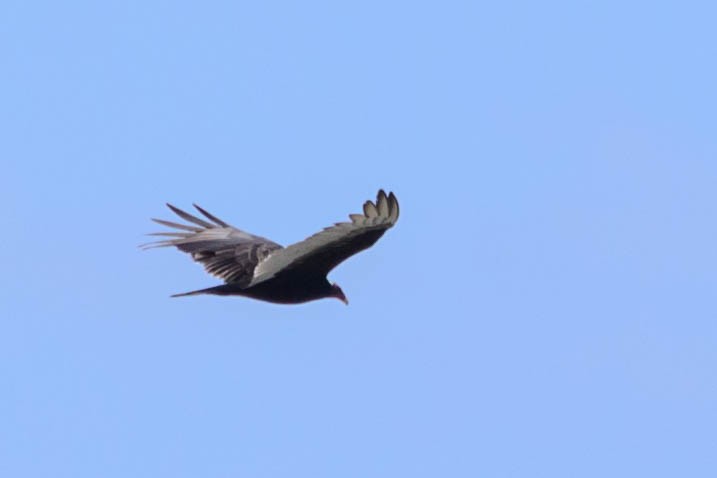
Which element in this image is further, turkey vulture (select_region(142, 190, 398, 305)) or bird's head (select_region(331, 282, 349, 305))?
bird's head (select_region(331, 282, 349, 305))

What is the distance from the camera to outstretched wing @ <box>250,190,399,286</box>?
1764 centimetres

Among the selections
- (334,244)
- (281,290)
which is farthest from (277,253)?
(334,244)

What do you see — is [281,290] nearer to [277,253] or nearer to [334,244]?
[277,253]

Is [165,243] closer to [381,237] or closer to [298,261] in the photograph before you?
[298,261]

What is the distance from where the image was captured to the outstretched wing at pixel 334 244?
57.9 ft

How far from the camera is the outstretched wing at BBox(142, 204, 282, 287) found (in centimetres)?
2021

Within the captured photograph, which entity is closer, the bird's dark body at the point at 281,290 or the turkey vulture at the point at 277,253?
the turkey vulture at the point at 277,253

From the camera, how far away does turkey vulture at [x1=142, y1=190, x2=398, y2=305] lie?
1781cm

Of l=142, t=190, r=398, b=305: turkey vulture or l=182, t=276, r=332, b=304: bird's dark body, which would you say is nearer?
l=142, t=190, r=398, b=305: turkey vulture

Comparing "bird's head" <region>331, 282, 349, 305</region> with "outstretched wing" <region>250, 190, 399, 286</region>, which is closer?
"outstretched wing" <region>250, 190, 399, 286</region>

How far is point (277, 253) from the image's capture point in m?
19.8

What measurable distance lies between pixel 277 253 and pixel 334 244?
5.23ft

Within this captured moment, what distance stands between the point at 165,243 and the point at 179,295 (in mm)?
2427

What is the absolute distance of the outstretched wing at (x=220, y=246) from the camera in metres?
20.2
